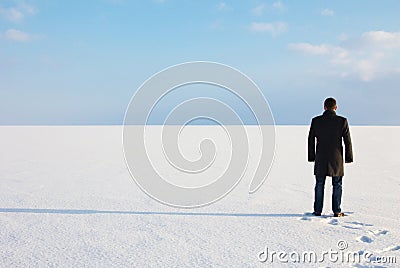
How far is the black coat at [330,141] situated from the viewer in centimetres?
472

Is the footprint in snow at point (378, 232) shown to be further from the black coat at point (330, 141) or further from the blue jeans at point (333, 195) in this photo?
the black coat at point (330, 141)

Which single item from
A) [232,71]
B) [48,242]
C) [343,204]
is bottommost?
[48,242]

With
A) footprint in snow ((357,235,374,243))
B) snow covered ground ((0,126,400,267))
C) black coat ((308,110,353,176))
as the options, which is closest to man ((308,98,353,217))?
black coat ((308,110,353,176))

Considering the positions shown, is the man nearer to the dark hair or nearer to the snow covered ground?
the dark hair

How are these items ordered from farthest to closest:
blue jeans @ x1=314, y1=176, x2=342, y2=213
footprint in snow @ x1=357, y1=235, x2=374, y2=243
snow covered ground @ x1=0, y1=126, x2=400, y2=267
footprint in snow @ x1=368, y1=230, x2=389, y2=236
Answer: blue jeans @ x1=314, y1=176, x2=342, y2=213 → footprint in snow @ x1=368, y1=230, x2=389, y2=236 → footprint in snow @ x1=357, y1=235, x2=374, y2=243 → snow covered ground @ x1=0, y1=126, x2=400, y2=267

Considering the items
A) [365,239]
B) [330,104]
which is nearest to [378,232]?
[365,239]

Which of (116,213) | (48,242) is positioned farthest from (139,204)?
(48,242)

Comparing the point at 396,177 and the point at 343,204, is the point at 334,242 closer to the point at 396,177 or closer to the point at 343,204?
the point at 343,204

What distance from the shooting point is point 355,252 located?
3402 millimetres

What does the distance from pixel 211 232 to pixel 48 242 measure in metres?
1.66

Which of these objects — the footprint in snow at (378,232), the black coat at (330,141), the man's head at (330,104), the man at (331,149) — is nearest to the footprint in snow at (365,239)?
the footprint in snow at (378,232)

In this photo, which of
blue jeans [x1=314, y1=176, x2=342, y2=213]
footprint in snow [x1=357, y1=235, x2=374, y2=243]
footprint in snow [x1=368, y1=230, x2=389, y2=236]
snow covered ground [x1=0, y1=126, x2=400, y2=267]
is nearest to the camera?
snow covered ground [x1=0, y1=126, x2=400, y2=267]

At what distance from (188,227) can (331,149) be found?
207 centimetres

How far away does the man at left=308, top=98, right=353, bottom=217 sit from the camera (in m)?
4.71
